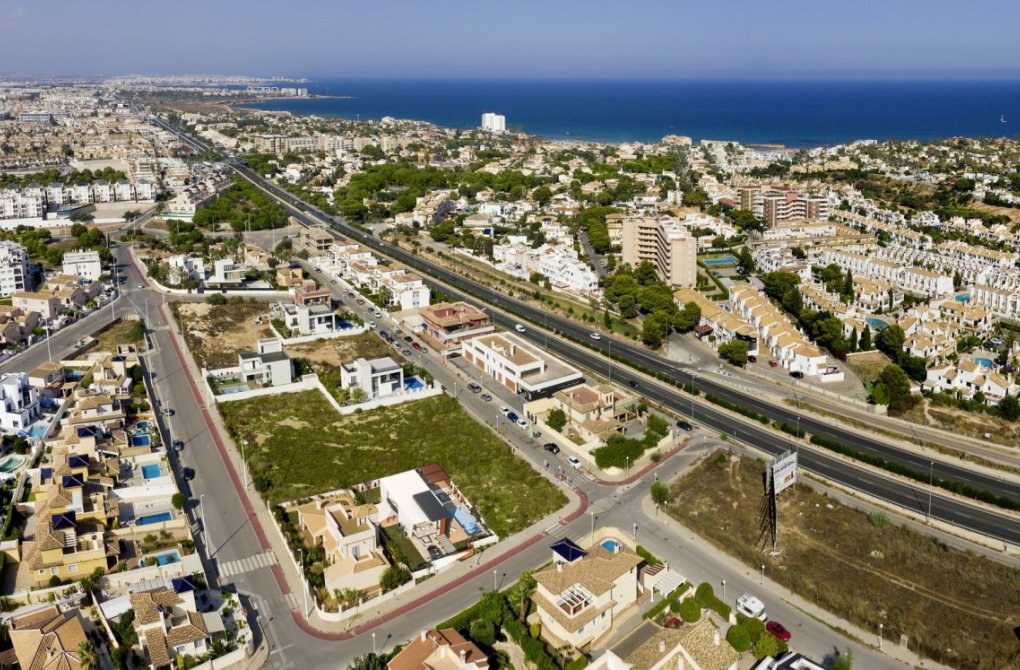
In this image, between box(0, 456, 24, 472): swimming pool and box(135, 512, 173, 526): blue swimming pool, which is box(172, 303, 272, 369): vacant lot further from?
box(135, 512, 173, 526): blue swimming pool

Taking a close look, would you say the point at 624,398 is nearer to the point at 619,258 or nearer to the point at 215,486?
the point at 215,486

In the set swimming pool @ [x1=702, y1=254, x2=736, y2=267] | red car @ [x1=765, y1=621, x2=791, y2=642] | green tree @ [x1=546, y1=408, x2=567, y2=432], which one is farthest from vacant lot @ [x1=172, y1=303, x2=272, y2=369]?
swimming pool @ [x1=702, y1=254, x2=736, y2=267]

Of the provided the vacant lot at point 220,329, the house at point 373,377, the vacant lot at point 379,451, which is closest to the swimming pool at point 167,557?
the vacant lot at point 379,451

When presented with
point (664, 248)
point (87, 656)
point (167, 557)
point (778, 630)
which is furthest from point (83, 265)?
point (778, 630)

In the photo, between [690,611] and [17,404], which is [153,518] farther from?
[690,611]

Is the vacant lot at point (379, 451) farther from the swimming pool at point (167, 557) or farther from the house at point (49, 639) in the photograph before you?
the house at point (49, 639)
